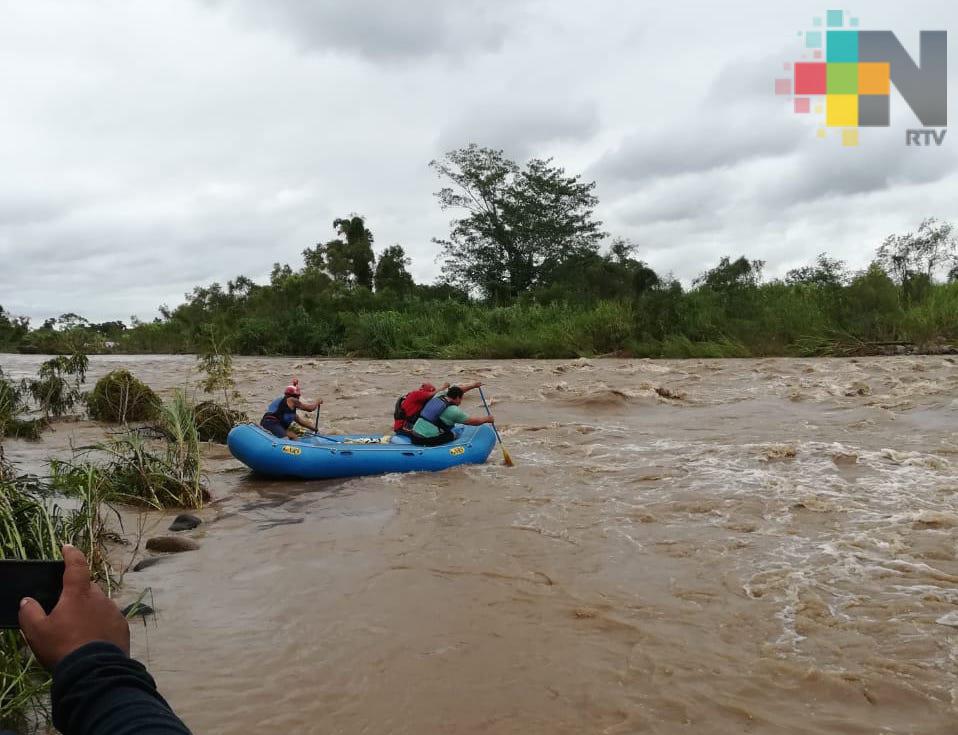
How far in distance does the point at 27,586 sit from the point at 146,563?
4.19m

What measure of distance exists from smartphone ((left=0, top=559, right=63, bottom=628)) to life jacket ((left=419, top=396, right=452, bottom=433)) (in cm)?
750

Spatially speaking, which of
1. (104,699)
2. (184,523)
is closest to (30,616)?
(104,699)

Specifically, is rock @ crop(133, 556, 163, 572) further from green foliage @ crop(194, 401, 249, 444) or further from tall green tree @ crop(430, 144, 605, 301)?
tall green tree @ crop(430, 144, 605, 301)

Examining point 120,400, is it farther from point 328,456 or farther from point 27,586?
point 27,586


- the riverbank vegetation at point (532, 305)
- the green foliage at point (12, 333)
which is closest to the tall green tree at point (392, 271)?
the riverbank vegetation at point (532, 305)

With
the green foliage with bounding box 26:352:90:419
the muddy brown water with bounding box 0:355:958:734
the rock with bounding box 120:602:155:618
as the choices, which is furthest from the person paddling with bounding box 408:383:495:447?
the green foliage with bounding box 26:352:90:419

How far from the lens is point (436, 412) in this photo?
884 centimetres

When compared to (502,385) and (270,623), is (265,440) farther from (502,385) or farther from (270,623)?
(502,385)

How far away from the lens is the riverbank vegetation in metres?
19.0

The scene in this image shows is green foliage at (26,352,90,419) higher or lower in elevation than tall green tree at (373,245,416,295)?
lower

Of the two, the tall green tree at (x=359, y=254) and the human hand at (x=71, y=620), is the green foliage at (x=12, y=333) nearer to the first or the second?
the tall green tree at (x=359, y=254)

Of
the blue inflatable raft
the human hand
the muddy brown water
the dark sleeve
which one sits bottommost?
the muddy brown water

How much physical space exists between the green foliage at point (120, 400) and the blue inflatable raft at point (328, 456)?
3.76m

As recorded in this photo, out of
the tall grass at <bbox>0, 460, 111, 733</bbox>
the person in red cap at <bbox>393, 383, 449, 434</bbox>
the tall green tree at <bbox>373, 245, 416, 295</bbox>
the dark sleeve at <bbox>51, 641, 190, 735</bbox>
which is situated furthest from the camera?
the tall green tree at <bbox>373, 245, 416, 295</bbox>
